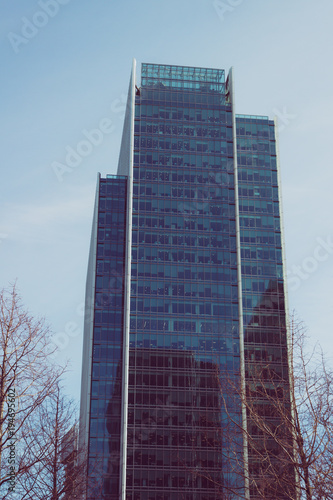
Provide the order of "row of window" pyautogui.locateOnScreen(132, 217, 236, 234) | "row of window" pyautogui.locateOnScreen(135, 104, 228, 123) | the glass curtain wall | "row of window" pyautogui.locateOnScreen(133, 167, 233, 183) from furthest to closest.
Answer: "row of window" pyautogui.locateOnScreen(135, 104, 228, 123) → "row of window" pyautogui.locateOnScreen(133, 167, 233, 183) → "row of window" pyautogui.locateOnScreen(132, 217, 236, 234) → the glass curtain wall

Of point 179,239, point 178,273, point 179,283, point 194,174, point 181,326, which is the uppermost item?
point 194,174

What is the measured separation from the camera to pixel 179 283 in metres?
136

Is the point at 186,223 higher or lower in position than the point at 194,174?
lower

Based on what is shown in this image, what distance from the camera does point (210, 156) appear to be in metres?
147

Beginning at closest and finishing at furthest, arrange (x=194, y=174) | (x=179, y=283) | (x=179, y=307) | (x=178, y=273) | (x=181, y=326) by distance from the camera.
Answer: (x=181, y=326) → (x=179, y=307) → (x=179, y=283) → (x=178, y=273) → (x=194, y=174)

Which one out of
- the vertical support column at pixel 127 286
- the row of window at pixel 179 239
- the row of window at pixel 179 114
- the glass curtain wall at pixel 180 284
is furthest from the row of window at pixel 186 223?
the row of window at pixel 179 114

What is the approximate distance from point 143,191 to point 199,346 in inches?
1284

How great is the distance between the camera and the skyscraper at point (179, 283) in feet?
411

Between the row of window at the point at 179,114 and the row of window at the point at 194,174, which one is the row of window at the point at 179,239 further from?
the row of window at the point at 179,114

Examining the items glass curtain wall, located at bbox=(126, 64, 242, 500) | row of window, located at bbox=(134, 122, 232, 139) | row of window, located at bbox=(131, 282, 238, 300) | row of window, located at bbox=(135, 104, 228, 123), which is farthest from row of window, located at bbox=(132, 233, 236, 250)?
row of window, located at bbox=(135, 104, 228, 123)

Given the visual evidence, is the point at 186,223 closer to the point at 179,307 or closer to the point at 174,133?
the point at 179,307

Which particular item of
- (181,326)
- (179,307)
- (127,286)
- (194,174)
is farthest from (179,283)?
(194,174)

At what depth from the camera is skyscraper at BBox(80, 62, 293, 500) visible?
12525cm

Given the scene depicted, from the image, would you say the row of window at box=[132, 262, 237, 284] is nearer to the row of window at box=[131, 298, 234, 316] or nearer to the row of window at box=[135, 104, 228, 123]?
the row of window at box=[131, 298, 234, 316]
